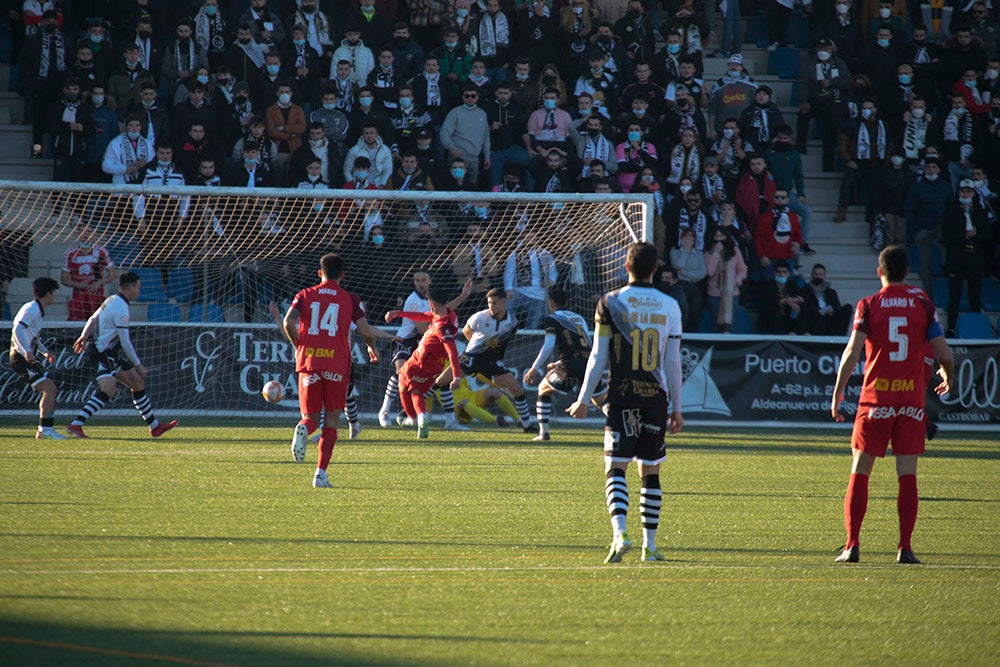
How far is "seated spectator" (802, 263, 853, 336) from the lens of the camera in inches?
850

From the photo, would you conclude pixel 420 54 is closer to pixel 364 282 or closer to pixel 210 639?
pixel 364 282

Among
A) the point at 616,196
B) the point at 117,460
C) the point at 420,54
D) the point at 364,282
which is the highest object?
the point at 420,54

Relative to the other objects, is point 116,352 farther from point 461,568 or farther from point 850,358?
point 850,358

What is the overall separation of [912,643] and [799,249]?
58.8 feet

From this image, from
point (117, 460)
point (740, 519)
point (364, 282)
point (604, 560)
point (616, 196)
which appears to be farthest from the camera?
point (364, 282)

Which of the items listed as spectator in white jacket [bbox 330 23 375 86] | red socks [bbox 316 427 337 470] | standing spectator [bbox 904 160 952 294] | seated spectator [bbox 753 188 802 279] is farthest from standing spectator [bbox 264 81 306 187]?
standing spectator [bbox 904 160 952 294]

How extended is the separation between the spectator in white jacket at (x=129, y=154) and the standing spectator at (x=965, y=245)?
14.0 m

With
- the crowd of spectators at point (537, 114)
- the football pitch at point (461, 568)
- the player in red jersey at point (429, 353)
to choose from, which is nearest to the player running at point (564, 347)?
the player in red jersey at point (429, 353)

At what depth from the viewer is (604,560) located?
26.3ft

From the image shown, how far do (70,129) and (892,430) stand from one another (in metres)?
16.3

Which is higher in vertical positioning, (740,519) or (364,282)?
(364,282)

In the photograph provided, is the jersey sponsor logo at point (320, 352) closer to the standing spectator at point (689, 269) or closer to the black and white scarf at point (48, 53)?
the standing spectator at point (689, 269)

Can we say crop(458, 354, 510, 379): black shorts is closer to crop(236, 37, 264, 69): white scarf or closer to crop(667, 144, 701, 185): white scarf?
crop(667, 144, 701, 185): white scarf

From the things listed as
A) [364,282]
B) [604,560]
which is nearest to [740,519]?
[604,560]
